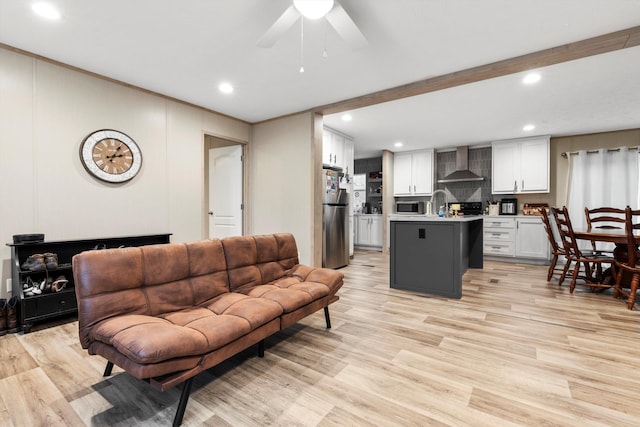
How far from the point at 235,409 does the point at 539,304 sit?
3342 mm

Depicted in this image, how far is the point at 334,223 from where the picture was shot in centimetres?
499

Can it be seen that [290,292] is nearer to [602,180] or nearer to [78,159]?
[78,159]

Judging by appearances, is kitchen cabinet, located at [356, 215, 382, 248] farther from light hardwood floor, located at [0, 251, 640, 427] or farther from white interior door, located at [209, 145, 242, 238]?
light hardwood floor, located at [0, 251, 640, 427]

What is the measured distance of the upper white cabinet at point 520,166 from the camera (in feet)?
18.5

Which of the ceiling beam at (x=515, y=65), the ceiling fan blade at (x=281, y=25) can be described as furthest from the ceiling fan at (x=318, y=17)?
the ceiling beam at (x=515, y=65)

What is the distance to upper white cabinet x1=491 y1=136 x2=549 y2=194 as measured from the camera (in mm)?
5633

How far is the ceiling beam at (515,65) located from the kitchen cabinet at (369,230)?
12.4 ft

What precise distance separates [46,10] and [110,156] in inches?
58.1

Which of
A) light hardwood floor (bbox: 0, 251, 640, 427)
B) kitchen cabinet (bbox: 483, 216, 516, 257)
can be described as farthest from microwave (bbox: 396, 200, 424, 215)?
light hardwood floor (bbox: 0, 251, 640, 427)

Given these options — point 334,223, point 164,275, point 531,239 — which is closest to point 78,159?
point 164,275

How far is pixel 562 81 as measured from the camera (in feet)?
10.9

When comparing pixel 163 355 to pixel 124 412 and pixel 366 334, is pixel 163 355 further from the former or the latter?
pixel 366 334

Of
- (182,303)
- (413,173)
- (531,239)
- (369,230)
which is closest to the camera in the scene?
(182,303)

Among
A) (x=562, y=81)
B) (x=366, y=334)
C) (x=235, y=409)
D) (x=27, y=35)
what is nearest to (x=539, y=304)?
(x=366, y=334)
